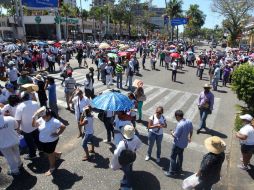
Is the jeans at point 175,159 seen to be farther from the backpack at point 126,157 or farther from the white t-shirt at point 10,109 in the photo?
the white t-shirt at point 10,109

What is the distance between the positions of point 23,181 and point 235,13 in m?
48.8

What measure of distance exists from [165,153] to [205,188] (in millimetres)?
2917

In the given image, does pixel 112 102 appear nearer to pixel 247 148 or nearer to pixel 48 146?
pixel 48 146

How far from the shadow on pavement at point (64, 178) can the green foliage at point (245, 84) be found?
6386 millimetres

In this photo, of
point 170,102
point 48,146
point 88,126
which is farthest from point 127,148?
point 170,102

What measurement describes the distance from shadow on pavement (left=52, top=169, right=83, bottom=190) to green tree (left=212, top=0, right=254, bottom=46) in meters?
45.6

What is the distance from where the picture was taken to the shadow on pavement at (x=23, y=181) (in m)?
6.38

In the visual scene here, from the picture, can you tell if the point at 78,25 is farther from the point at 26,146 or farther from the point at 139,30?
the point at 26,146

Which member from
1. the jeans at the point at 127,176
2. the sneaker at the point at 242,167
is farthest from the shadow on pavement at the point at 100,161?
the sneaker at the point at 242,167

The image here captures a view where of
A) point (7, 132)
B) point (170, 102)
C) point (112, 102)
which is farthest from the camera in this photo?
point (170, 102)

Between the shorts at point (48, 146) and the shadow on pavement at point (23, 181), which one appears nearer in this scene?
the shadow on pavement at point (23, 181)

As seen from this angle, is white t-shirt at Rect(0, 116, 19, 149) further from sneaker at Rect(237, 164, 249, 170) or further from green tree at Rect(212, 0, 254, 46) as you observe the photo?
green tree at Rect(212, 0, 254, 46)

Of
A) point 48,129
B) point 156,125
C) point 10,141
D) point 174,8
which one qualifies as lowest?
point 10,141

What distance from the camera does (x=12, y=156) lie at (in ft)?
21.7
